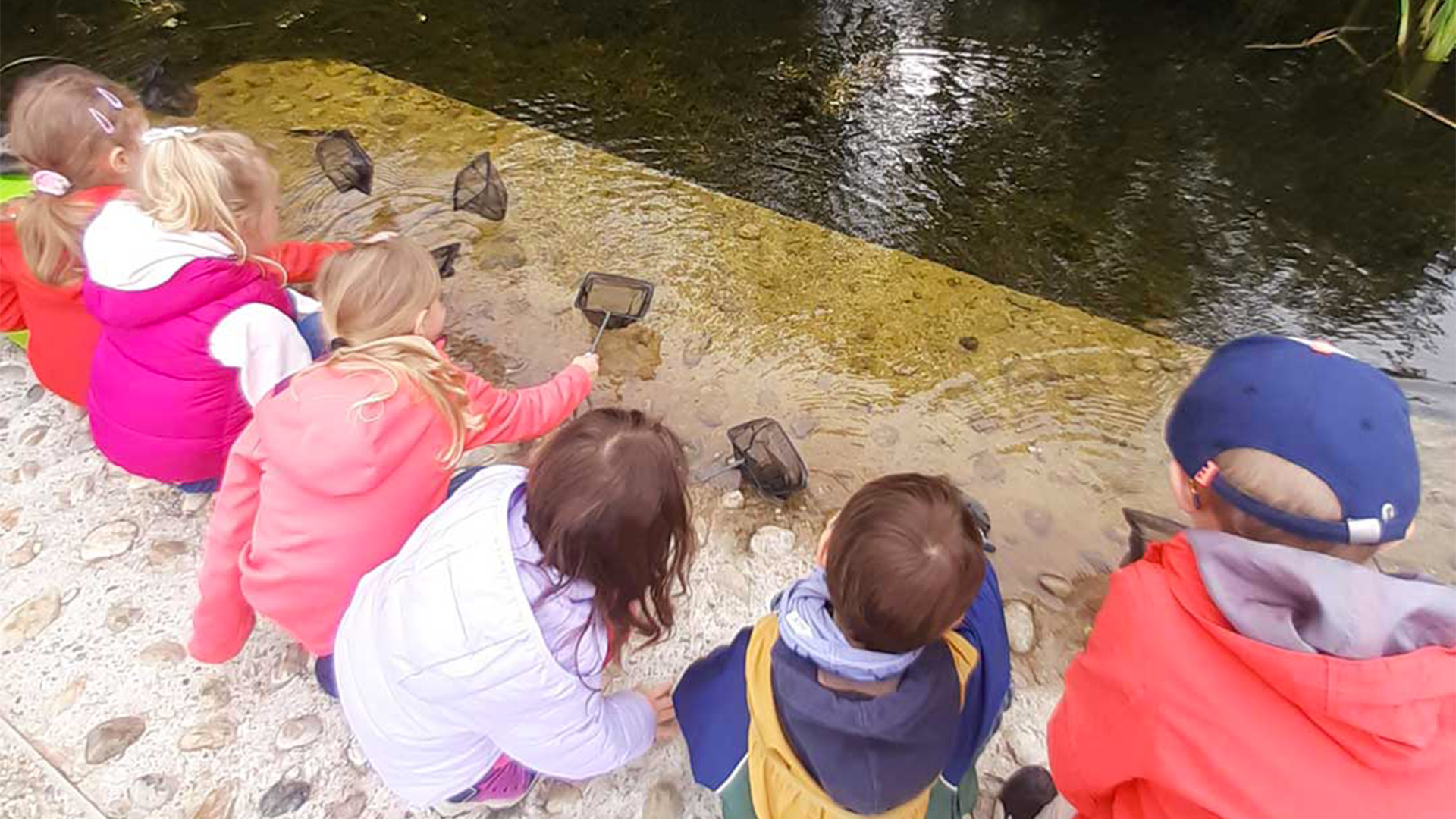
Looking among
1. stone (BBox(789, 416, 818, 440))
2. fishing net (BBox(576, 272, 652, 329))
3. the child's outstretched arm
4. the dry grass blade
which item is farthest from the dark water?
the child's outstretched arm

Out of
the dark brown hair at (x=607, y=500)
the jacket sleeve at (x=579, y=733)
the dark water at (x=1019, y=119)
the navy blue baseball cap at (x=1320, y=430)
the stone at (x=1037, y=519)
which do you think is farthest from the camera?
the dark water at (x=1019, y=119)

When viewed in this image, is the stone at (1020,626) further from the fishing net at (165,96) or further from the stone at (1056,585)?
the fishing net at (165,96)

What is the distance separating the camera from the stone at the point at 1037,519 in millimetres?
2604

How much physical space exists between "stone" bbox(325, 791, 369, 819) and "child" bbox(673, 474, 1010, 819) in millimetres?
845

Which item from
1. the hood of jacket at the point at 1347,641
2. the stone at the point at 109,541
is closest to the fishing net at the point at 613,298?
the stone at the point at 109,541

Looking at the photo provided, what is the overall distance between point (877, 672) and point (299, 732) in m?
1.36

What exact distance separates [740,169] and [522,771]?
299 centimetres

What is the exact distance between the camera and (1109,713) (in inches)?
53.6

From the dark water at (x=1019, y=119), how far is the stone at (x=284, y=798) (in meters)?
2.90

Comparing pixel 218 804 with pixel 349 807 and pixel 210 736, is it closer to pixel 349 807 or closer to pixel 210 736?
pixel 210 736

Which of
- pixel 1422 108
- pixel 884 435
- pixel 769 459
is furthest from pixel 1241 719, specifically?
pixel 1422 108

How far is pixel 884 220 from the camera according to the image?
13.0 ft

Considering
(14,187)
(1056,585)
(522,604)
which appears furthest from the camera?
(14,187)

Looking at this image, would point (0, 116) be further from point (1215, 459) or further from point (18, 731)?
point (1215, 459)
